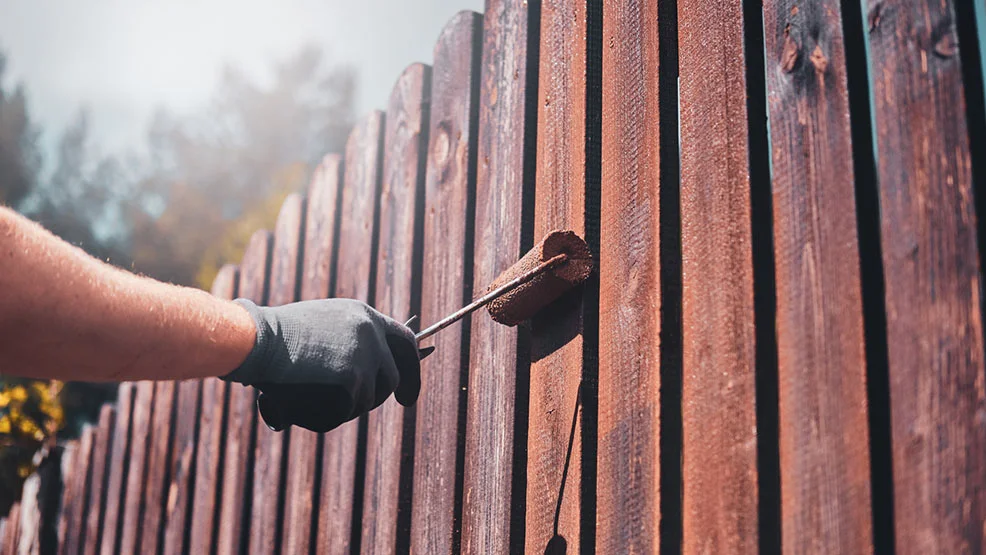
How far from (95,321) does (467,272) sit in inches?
37.0

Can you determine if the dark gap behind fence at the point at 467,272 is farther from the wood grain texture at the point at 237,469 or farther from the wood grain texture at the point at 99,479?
the wood grain texture at the point at 99,479

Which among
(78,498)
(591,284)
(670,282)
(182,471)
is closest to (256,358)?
(591,284)

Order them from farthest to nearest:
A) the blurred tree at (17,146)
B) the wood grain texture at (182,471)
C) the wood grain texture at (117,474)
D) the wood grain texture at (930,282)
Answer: the blurred tree at (17,146), the wood grain texture at (117,474), the wood grain texture at (182,471), the wood grain texture at (930,282)

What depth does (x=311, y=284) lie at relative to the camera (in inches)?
139

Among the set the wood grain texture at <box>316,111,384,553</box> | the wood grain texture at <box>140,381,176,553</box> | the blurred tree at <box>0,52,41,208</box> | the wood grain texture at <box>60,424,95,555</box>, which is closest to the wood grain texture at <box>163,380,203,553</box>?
the wood grain texture at <box>140,381,176,553</box>

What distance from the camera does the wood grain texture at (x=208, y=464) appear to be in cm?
386

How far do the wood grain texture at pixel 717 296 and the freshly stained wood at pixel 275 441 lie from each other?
7.03ft

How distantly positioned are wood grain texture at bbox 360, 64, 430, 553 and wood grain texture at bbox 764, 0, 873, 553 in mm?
1372

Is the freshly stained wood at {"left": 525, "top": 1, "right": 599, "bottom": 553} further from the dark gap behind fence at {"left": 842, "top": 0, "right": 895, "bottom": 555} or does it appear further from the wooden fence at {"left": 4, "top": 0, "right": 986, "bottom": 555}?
Answer: the dark gap behind fence at {"left": 842, "top": 0, "right": 895, "bottom": 555}

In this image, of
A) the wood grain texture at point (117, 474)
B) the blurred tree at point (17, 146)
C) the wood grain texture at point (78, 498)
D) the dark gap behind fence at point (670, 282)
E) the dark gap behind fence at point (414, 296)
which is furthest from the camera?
the blurred tree at point (17, 146)

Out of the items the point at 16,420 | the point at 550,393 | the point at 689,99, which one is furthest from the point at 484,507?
the point at 16,420

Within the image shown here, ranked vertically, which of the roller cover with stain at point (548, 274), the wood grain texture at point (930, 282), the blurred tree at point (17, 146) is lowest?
the wood grain texture at point (930, 282)

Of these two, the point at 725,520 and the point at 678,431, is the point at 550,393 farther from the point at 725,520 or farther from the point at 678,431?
the point at 725,520

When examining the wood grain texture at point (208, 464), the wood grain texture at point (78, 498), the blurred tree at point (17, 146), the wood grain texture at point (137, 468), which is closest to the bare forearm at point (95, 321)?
the wood grain texture at point (208, 464)
